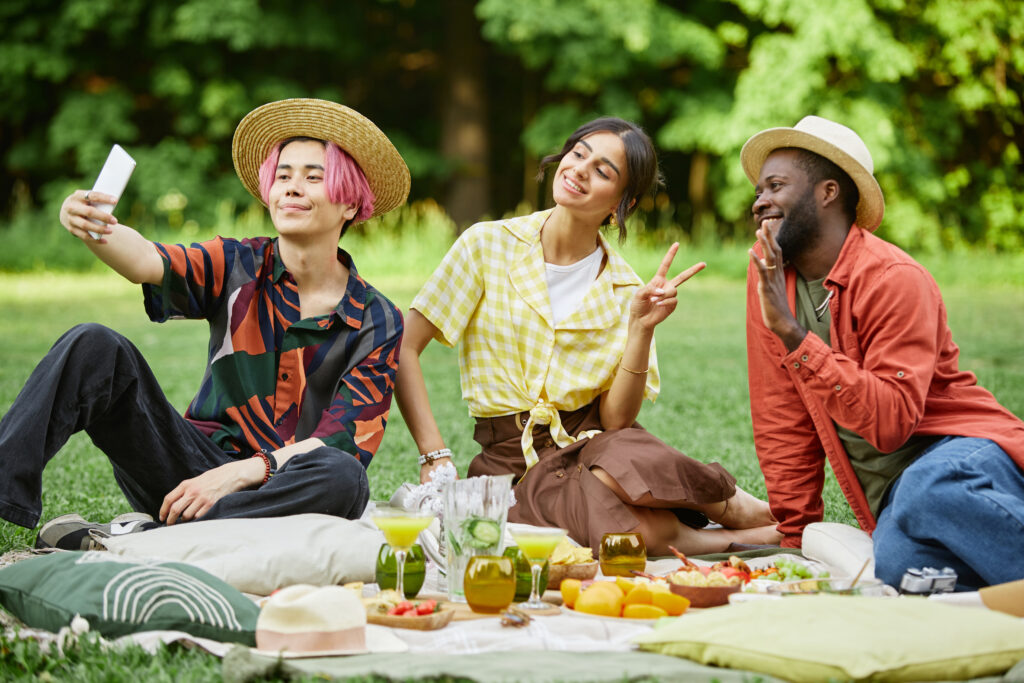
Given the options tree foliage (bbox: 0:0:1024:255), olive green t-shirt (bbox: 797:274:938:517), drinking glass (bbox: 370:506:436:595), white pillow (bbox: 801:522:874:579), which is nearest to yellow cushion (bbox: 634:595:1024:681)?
drinking glass (bbox: 370:506:436:595)

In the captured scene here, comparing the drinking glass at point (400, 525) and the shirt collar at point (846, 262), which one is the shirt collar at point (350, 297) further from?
the shirt collar at point (846, 262)

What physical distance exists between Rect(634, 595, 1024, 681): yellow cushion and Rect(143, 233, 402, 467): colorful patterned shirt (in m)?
1.55

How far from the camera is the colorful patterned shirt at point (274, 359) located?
3990mm

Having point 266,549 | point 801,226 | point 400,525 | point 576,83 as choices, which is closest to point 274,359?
point 266,549

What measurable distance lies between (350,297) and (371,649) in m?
1.66

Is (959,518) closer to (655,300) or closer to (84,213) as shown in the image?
(655,300)

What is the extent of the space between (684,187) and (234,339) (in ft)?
64.5

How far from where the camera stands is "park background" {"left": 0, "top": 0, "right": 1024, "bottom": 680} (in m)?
17.2

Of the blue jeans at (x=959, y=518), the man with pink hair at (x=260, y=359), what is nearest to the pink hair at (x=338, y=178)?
the man with pink hair at (x=260, y=359)

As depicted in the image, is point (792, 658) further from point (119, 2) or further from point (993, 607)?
point (119, 2)

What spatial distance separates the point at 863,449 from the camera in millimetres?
3896

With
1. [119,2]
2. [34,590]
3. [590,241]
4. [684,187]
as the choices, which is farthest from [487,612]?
[684,187]

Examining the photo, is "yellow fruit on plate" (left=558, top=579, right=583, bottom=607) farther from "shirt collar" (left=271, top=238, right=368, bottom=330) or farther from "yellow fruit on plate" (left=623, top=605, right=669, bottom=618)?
"shirt collar" (left=271, top=238, right=368, bottom=330)

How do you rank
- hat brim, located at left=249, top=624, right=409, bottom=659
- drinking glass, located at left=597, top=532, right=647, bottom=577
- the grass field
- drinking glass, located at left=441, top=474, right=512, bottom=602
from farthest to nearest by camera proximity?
1. the grass field
2. drinking glass, located at left=597, top=532, right=647, bottom=577
3. drinking glass, located at left=441, top=474, right=512, bottom=602
4. hat brim, located at left=249, top=624, right=409, bottom=659
